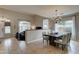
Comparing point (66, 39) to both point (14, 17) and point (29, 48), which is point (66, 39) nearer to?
point (29, 48)

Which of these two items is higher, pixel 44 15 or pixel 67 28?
pixel 44 15

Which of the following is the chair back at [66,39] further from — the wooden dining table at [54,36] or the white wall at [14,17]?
the white wall at [14,17]

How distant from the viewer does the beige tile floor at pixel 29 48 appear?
2552 mm

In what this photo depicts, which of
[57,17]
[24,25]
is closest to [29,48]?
[24,25]

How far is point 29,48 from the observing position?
8.72ft

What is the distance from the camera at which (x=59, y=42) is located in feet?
9.69

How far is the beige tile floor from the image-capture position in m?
2.55

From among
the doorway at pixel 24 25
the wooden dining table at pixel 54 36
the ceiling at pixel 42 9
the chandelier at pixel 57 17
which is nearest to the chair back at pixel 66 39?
the wooden dining table at pixel 54 36

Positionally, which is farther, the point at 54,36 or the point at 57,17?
the point at 54,36

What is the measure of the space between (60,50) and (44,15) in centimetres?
117

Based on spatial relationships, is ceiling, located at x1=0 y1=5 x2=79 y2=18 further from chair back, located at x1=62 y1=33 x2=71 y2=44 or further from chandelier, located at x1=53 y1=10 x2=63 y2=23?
chair back, located at x1=62 y1=33 x2=71 y2=44

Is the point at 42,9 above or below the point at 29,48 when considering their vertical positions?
above
